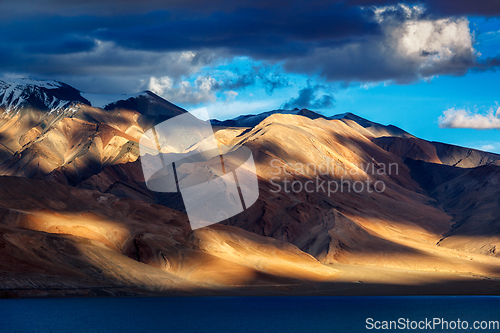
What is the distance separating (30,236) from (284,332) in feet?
167

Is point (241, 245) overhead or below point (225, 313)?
overhead

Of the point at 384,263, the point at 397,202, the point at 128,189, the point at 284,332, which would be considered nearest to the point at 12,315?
the point at 284,332

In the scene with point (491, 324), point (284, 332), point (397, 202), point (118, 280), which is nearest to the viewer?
point (284, 332)

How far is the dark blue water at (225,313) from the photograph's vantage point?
6041 cm

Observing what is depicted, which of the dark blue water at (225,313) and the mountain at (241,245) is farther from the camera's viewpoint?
the mountain at (241,245)

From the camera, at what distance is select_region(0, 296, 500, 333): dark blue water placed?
198 feet

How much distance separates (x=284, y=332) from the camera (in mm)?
59219

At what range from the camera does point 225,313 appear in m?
72.3

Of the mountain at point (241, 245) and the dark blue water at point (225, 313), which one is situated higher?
the mountain at point (241, 245)

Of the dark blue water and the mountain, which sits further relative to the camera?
the mountain

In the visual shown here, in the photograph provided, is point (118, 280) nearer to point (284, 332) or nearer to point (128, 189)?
point (284, 332)

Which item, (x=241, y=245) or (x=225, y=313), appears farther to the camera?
(x=241, y=245)

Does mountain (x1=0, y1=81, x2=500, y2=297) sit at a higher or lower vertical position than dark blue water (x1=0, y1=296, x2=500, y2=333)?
higher

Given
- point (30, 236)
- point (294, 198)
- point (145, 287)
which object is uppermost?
point (294, 198)
